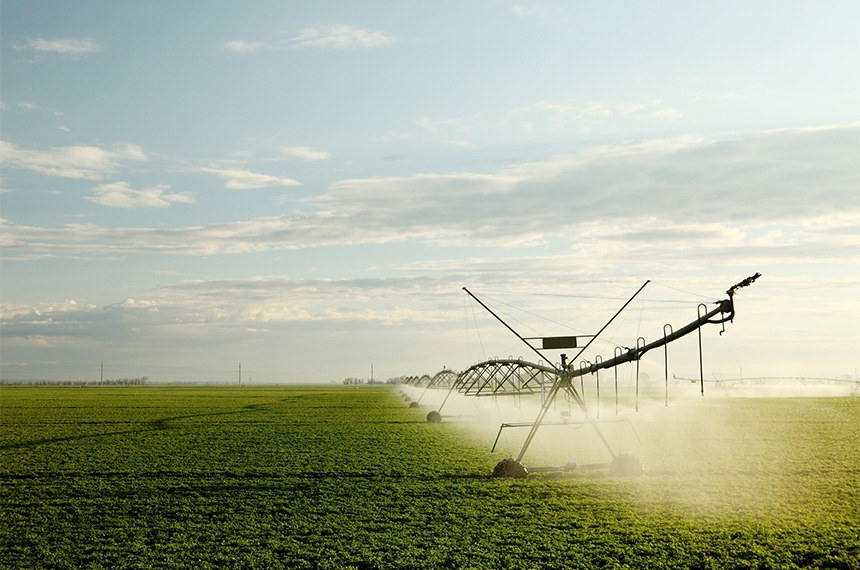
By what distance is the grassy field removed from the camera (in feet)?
38.7

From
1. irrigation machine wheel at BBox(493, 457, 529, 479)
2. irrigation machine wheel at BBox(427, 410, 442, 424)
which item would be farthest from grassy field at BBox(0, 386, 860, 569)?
irrigation machine wheel at BBox(427, 410, 442, 424)

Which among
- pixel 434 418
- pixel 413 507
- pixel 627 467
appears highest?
pixel 627 467

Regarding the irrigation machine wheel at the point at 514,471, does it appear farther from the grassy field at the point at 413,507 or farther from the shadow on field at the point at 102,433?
the shadow on field at the point at 102,433

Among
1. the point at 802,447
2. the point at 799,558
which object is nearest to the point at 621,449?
the point at 802,447

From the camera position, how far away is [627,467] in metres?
19.5

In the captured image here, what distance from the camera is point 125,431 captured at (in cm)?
3678

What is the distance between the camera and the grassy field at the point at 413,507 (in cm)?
1180

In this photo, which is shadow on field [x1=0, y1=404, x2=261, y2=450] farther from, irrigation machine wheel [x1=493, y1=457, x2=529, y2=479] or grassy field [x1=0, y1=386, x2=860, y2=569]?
irrigation machine wheel [x1=493, y1=457, x2=529, y2=479]

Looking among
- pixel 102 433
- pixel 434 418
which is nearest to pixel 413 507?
pixel 102 433

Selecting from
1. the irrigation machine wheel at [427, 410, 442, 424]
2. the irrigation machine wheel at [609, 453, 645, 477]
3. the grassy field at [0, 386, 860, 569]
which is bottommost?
the irrigation machine wheel at [427, 410, 442, 424]

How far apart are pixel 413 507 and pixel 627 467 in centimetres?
684

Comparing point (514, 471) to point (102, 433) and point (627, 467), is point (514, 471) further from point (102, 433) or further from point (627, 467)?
point (102, 433)

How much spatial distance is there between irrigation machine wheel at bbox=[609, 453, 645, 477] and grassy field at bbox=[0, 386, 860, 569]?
1.16ft

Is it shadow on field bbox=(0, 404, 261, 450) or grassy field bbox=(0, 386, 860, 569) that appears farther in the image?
shadow on field bbox=(0, 404, 261, 450)
